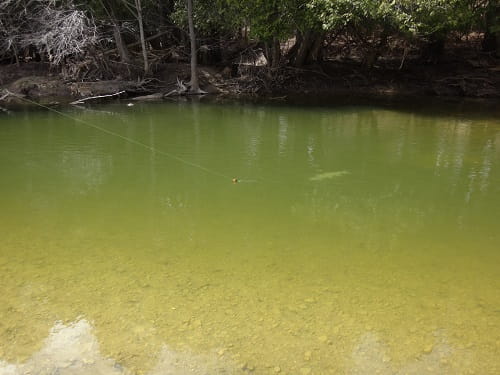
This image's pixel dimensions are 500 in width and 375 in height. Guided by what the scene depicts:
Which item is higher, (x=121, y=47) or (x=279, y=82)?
(x=121, y=47)

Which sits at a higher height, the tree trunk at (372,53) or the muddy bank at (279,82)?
the tree trunk at (372,53)

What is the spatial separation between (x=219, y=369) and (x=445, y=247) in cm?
258

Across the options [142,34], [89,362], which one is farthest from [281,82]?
[89,362]

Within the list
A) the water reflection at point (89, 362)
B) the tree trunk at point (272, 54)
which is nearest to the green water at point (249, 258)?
the water reflection at point (89, 362)

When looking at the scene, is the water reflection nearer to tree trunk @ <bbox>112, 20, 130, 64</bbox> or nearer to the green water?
the green water

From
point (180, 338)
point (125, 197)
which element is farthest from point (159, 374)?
point (125, 197)

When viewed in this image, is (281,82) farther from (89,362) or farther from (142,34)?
(89,362)

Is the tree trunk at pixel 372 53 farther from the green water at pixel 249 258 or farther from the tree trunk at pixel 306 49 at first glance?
the green water at pixel 249 258

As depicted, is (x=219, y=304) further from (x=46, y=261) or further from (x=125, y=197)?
(x=125, y=197)

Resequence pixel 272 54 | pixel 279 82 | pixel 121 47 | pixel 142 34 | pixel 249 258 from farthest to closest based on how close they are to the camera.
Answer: pixel 279 82 < pixel 272 54 < pixel 121 47 < pixel 142 34 < pixel 249 258

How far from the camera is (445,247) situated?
428 centimetres

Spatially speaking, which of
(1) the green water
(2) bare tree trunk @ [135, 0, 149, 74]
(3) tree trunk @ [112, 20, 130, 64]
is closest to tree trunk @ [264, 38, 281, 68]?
(2) bare tree trunk @ [135, 0, 149, 74]

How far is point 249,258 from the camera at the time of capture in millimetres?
4020

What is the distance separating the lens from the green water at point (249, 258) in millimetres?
2902
